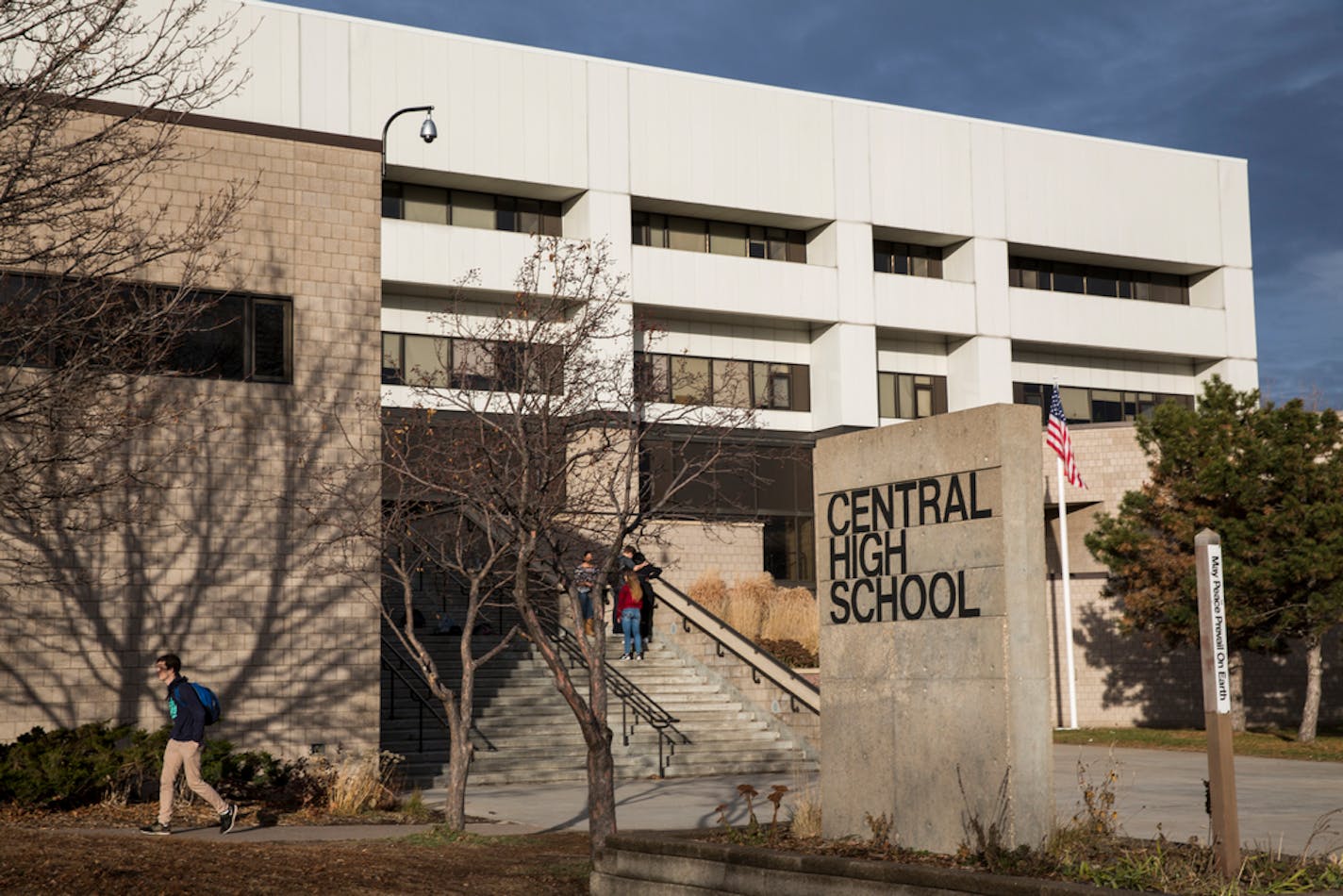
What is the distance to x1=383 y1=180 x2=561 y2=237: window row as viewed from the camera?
4188cm

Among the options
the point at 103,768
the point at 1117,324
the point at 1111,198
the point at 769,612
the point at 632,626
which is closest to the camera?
the point at 103,768

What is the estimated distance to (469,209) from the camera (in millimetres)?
42812

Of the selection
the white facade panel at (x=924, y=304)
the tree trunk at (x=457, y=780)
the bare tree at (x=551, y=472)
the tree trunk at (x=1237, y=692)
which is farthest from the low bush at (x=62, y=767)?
the white facade panel at (x=924, y=304)

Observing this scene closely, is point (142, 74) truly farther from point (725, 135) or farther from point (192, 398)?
point (725, 135)

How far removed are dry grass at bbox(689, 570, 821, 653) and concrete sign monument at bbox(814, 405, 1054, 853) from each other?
1917cm

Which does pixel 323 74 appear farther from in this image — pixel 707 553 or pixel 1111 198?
pixel 1111 198

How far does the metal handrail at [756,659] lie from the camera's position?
2592cm

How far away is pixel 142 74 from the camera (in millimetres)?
13305

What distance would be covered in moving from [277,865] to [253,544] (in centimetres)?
817

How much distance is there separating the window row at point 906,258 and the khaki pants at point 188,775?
35744 millimetres

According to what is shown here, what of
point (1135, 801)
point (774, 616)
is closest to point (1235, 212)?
point (774, 616)

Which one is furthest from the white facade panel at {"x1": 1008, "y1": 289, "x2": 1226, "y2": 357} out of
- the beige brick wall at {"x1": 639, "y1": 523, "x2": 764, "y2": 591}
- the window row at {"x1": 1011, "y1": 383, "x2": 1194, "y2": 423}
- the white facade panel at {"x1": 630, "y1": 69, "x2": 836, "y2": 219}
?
the beige brick wall at {"x1": 639, "y1": 523, "x2": 764, "y2": 591}

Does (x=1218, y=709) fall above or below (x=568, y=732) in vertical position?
above

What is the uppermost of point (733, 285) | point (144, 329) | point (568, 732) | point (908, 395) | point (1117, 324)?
point (733, 285)
